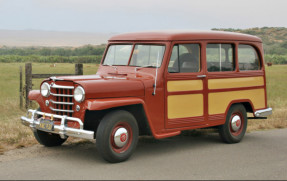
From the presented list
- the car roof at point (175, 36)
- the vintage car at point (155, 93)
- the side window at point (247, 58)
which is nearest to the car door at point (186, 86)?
the vintage car at point (155, 93)

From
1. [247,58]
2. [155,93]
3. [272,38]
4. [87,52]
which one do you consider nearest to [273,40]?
[272,38]

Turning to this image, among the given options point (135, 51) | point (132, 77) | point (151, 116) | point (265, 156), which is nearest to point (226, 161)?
point (265, 156)

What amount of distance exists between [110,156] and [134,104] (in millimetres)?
953

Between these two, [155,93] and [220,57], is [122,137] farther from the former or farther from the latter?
[220,57]

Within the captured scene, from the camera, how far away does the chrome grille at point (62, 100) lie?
6.88 meters

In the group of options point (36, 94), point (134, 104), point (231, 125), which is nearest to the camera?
point (134, 104)

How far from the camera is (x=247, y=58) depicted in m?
9.04

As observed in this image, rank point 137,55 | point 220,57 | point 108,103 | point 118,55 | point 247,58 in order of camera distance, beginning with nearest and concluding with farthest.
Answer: point 108,103 < point 137,55 < point 118,55 < point 220,57 < point 247,58

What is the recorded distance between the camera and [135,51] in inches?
316

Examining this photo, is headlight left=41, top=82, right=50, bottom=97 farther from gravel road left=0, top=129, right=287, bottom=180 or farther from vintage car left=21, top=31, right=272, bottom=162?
gravel road left=0, top=129, right=287, bottom=180

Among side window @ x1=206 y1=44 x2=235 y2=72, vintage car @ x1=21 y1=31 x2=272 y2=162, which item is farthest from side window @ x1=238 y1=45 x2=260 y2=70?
side window @ x1=206 y1=44 x2=235 y2=72

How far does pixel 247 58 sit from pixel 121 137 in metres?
3.58

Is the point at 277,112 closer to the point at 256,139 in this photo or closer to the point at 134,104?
the point at 256,139

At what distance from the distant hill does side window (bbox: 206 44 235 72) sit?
3514 inches
